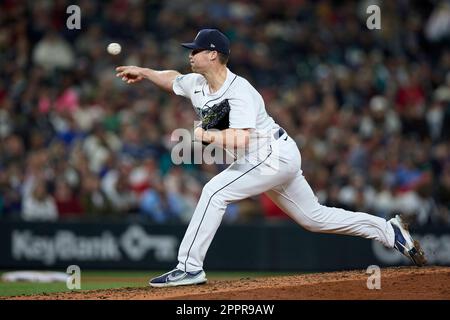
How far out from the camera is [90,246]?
43.2 ft

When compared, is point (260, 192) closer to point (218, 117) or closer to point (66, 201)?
point (218, 117)

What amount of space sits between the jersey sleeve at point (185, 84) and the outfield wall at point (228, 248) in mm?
5426

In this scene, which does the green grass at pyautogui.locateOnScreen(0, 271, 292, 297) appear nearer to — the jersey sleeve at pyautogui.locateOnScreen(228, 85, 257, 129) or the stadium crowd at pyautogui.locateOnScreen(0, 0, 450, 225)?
the stadium crowd at pyautogui.locateOnScreen(0, 0, 450, 225)

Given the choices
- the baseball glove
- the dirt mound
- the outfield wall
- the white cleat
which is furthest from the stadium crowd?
the baseball glove

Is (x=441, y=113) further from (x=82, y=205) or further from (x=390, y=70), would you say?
(x=82, y=205)

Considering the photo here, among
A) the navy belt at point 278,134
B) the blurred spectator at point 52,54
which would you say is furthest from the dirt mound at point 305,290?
the blurred spectator at point 52,54

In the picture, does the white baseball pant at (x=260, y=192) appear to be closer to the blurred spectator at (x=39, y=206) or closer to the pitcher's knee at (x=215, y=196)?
the pitcher's knee at (x=215, y=196)

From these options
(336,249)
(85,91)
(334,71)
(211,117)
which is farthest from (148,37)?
(211,117)

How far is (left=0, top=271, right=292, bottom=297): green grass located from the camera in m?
8.91

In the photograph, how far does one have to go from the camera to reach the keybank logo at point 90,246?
42.9ft

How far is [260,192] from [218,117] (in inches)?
28.5

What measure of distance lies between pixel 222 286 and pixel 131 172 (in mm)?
6332

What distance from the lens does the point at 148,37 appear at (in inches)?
631

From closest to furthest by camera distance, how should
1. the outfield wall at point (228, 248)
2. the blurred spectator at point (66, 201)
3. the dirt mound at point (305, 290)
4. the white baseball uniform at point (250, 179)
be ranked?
the dirt mound at point (305, 290) → the white baseball uniform at point (250, 179) → the outfield wall at point (228, 248) → the blurred spectator at point (66, 201)
